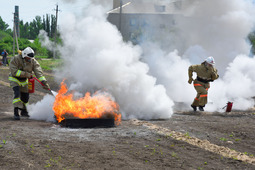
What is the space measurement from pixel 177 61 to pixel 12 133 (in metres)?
12.7

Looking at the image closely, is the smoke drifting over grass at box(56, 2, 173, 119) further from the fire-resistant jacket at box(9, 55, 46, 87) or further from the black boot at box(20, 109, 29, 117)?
the black boot at box(20, 109, 29, 117)

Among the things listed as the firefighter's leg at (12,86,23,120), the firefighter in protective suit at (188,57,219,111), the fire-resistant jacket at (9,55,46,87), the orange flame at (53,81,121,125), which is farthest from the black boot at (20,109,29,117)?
the firefighter in protective suit at (188,57,219,111)

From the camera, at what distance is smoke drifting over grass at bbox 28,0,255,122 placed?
902 centimetres

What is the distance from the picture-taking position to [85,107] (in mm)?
7984

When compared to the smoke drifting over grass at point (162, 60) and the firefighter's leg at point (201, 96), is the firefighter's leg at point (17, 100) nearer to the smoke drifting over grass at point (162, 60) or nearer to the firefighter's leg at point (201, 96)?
the smoke drifting over grass at point (162, 60)

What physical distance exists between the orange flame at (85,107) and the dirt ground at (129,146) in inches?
14.1

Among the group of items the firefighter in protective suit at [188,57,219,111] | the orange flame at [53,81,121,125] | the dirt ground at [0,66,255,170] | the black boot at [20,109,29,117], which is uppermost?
the firefighter in protective suit at [188,57,219,111]

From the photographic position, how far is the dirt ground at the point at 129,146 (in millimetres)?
5043

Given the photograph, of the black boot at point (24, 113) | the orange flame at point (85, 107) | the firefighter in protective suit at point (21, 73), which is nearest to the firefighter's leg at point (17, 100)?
the firefighter in protective suit at point (21, 73)

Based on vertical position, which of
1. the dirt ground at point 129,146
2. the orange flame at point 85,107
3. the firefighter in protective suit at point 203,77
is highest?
the firefighter in protective suit at point 203,77

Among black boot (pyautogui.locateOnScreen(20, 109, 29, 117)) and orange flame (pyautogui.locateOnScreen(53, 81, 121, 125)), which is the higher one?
orange flame (pyautogui.locateOnScreen(53, 81, 121, 125))

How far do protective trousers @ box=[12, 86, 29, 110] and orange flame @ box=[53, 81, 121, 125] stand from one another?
3.56ft

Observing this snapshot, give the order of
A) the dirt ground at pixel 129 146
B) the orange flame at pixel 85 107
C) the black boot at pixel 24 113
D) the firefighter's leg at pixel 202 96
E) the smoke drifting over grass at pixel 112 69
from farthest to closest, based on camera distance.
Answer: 1. the firefighter's leg at pixel 202 96
2. the black boot at pixel 24 113
3. the smoke drifting over grass at pixel 112 69
4. the orange flame at pixel 85 107
5. the dirt ground at pixel 129 146

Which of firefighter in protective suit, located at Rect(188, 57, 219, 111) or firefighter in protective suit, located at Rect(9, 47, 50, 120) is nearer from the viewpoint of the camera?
firefighter in protective suit, located at Rect(9, 47, 50, 120)
